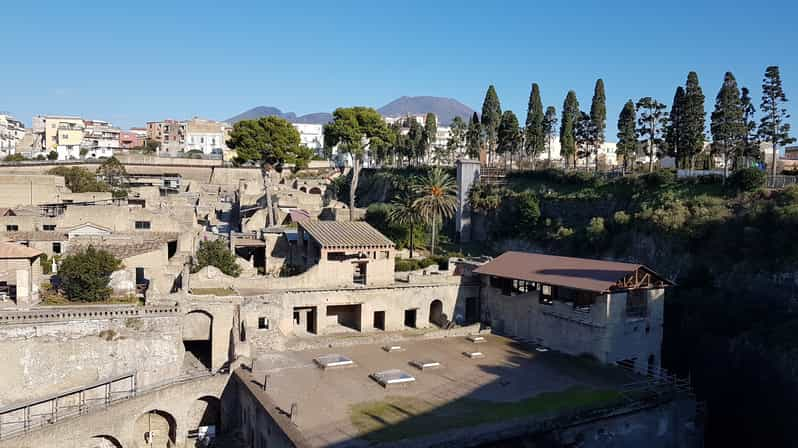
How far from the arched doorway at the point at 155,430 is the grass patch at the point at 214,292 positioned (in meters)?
6.09

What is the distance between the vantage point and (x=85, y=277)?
98.6ft

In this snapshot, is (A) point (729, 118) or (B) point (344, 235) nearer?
(B) point (344, 235)

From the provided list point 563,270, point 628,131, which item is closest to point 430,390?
point 563,270

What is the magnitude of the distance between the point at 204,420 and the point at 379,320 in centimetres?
1122

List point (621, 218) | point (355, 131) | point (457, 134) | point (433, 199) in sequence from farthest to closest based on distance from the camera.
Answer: point (457, 134) → point (355, 131) → point (433, 199) → point (621, 218)

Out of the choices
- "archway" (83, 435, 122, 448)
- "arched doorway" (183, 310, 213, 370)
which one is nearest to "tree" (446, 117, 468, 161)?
"arched doorway" (183, 310, 213, 370)

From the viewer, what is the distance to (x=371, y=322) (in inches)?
1316

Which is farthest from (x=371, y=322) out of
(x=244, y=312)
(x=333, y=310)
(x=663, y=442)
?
(x=663, y=442)

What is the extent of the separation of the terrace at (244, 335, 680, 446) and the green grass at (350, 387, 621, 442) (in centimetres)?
3

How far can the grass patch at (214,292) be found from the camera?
1170 inches

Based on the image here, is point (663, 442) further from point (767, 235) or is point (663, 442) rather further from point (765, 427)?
point (767, 235)

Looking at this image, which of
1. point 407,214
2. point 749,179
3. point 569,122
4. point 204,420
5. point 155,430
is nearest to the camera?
point 155,430

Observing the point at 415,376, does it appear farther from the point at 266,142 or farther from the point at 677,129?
the point at 677,129

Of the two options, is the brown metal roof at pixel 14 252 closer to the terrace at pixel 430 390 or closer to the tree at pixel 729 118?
the terrace at pixel 430 390
